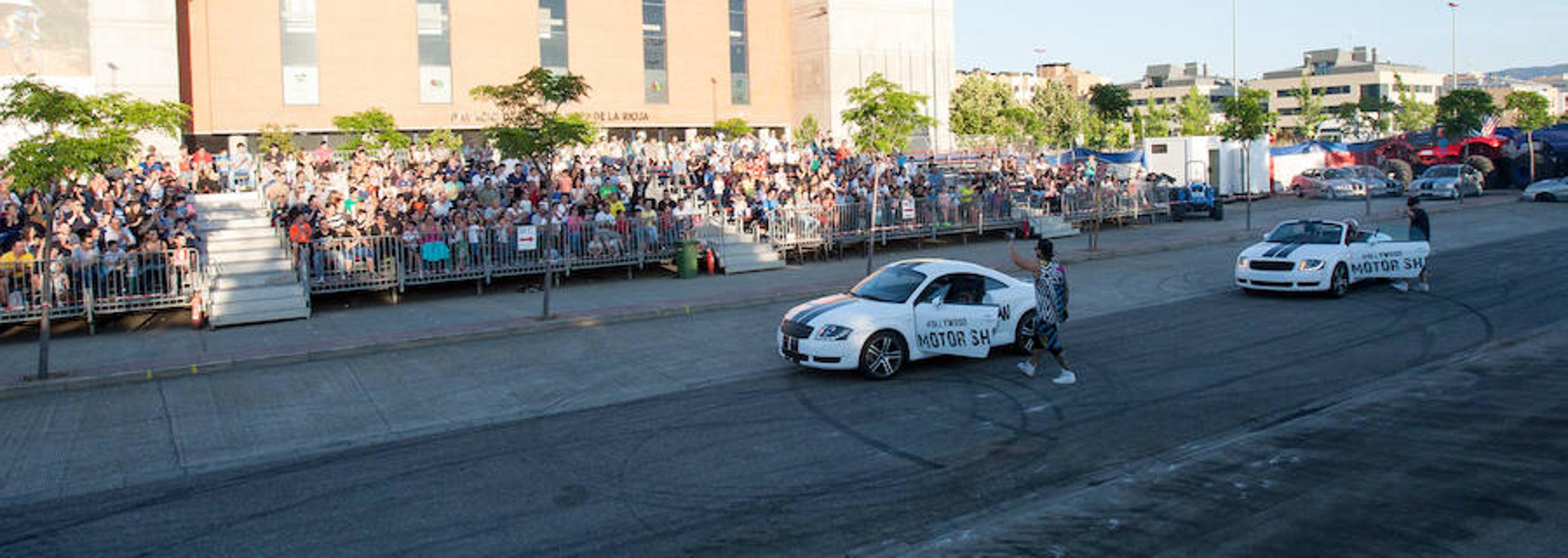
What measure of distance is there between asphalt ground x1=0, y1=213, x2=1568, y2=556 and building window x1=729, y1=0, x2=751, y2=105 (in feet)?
125

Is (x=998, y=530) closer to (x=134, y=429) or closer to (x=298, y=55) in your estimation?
(x=134, y=429)

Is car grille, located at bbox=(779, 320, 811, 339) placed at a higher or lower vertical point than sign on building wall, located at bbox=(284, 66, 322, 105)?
lower

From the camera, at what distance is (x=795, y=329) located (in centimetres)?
1320

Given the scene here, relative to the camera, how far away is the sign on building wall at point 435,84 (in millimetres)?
43688

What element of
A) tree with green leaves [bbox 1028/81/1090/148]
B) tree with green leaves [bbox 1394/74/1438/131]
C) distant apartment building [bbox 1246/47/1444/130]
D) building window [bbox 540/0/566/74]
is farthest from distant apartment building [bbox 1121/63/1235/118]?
building window [bbox 540/0/566/74]

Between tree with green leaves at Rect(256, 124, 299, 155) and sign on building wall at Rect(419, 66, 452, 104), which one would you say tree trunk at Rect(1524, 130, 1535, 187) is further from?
tree with green leaves at Rect(256, 124, 299, 155)

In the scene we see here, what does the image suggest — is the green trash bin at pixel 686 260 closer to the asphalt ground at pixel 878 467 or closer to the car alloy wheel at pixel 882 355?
the asphalt ground at pixel 878 467

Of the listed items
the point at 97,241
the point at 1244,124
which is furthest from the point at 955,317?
the point at 1244,124

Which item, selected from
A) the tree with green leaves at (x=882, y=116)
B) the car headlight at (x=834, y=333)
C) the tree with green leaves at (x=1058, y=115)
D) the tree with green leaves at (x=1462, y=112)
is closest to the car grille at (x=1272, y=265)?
the car headlight at (x=834, y=333)

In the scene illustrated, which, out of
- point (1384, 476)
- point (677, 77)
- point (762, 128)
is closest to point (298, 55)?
point (677, 77)

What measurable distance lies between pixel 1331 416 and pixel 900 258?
1812 centimetres

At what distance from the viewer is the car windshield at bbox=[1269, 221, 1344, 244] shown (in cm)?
1961

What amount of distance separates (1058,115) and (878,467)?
68.8m

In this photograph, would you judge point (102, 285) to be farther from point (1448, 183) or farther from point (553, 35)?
point (1448, 183)
